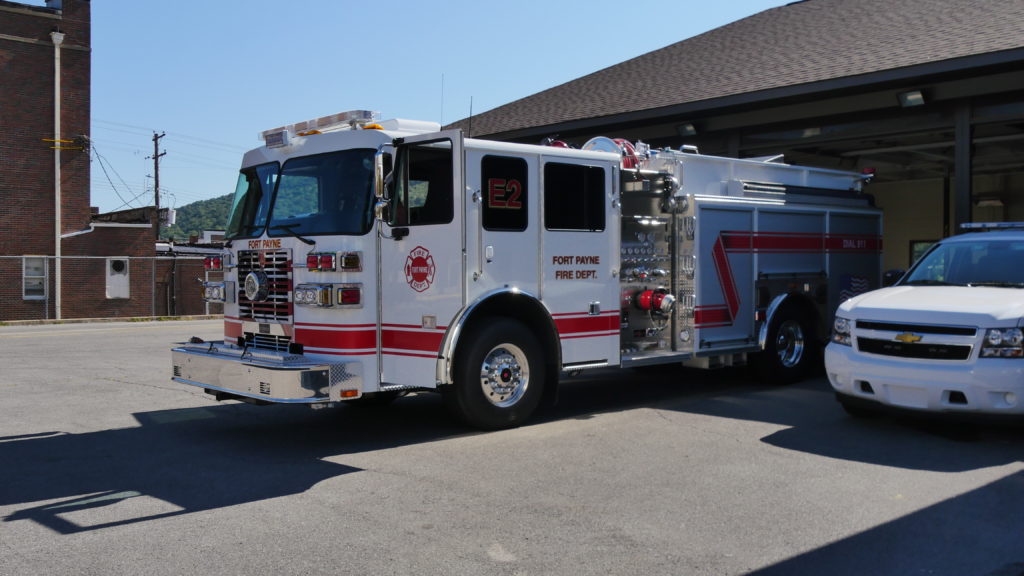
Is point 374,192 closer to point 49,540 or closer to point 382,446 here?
point 382,446

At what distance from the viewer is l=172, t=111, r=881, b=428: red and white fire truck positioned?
759 cm

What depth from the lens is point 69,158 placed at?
1252 inches

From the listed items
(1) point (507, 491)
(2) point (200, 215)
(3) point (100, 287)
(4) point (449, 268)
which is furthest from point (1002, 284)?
(2) point (200, 215)

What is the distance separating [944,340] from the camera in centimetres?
732

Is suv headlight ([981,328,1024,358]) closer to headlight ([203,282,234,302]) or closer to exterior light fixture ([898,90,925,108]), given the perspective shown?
exterior light fixture ([898,90,925,108])

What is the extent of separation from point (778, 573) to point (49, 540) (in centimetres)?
411

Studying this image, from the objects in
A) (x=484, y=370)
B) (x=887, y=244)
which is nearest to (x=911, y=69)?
(x=484, y=370)

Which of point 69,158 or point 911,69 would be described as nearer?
point 911,69

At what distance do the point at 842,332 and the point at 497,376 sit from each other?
10.7 ft

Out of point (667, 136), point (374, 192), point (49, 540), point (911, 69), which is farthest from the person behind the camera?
point (667, 136)

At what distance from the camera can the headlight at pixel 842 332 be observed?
8109mm

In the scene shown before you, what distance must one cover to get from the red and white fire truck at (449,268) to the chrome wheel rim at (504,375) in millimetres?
16

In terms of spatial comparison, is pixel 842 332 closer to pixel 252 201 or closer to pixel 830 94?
pixel 252 201

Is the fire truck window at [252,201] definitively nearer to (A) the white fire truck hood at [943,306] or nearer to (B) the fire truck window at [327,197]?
(B) the fire truck window at [327,197]
